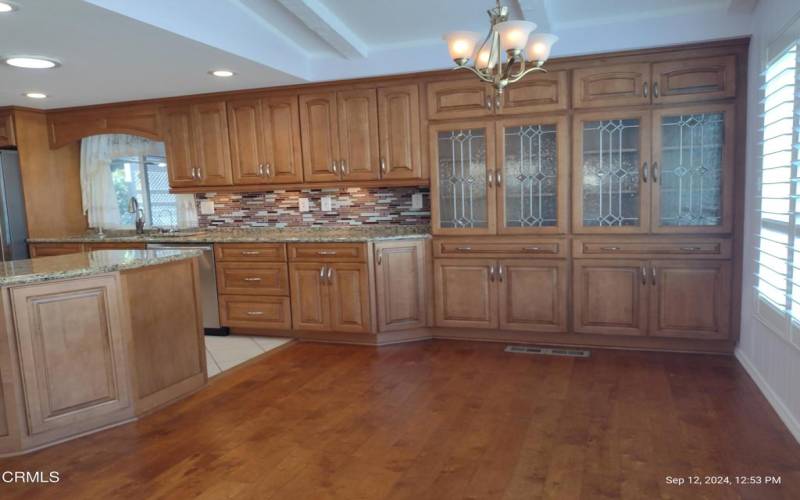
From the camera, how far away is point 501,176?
395cm

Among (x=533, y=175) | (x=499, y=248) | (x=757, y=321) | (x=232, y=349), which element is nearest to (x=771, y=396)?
(x=757, y=321)

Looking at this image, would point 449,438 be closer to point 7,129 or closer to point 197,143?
point 197,143

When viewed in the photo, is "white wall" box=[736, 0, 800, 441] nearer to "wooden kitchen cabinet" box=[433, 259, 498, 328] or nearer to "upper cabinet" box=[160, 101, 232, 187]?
"wooden kitchen cabinet" box=[433, 259, 498, 328]

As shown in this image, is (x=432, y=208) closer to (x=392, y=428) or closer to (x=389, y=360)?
(x=389, y=360)

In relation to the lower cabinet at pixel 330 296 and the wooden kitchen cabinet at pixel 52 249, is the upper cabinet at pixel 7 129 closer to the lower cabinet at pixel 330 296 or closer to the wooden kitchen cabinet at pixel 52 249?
the wooden kitchen cabinet at pixel 52 249

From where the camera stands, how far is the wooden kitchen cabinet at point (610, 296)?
3717 millimetres

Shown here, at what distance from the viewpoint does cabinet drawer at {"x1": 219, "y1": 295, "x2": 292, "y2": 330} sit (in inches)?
171

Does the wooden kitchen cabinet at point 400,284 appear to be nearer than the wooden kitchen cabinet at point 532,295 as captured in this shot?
No

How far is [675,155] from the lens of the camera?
360 centimetres

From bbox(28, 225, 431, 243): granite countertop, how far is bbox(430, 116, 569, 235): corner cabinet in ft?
1.16

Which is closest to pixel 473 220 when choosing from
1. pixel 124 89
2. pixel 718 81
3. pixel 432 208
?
pixel 432 208

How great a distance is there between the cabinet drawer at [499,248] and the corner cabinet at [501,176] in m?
0.08

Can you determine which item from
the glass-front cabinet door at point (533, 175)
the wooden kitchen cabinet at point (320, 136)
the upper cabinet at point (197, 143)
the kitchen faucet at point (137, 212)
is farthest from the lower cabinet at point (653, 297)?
the kitchen faucet at point (137, 212)

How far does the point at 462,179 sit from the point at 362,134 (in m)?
0.87
